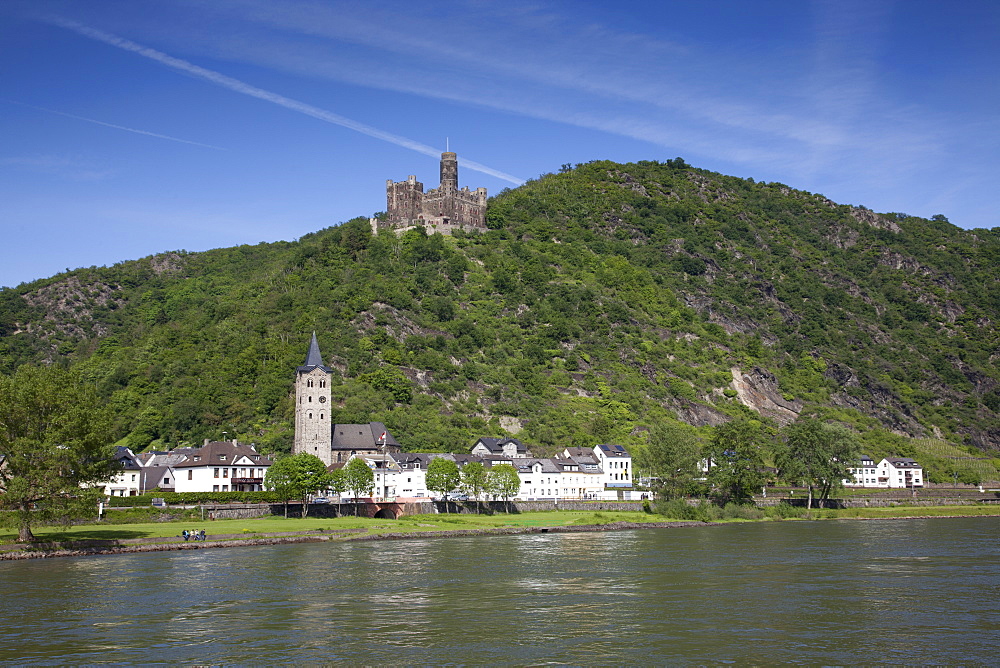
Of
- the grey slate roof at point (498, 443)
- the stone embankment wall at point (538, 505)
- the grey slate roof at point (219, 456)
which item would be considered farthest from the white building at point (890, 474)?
the grey slate roof at point (219, 456)

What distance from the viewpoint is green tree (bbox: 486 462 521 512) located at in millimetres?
121550

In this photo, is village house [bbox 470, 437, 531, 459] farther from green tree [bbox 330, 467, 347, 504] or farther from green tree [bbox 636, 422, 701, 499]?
green tree [bbox 330, 467, 347, 504]

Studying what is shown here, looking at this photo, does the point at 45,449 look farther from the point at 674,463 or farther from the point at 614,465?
the point at 614,465

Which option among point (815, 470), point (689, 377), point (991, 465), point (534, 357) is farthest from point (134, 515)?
point (991, 465)

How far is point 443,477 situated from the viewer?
386 feet

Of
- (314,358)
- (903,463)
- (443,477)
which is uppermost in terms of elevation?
(314,358)

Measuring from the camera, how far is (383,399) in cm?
15638

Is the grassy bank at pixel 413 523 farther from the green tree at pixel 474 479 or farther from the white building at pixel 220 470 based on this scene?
the white building at pixel 220 470

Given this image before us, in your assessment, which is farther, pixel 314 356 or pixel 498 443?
pixel 498 443

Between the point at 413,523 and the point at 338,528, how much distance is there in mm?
12299

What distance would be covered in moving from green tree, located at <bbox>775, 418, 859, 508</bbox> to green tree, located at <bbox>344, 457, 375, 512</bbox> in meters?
57.7

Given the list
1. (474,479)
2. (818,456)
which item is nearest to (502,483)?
(474,479)

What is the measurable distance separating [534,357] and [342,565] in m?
129

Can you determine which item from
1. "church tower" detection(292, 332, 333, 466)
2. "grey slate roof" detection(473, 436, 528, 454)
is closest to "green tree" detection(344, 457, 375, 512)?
"church tower" detection(292, 332, 333, 466)
